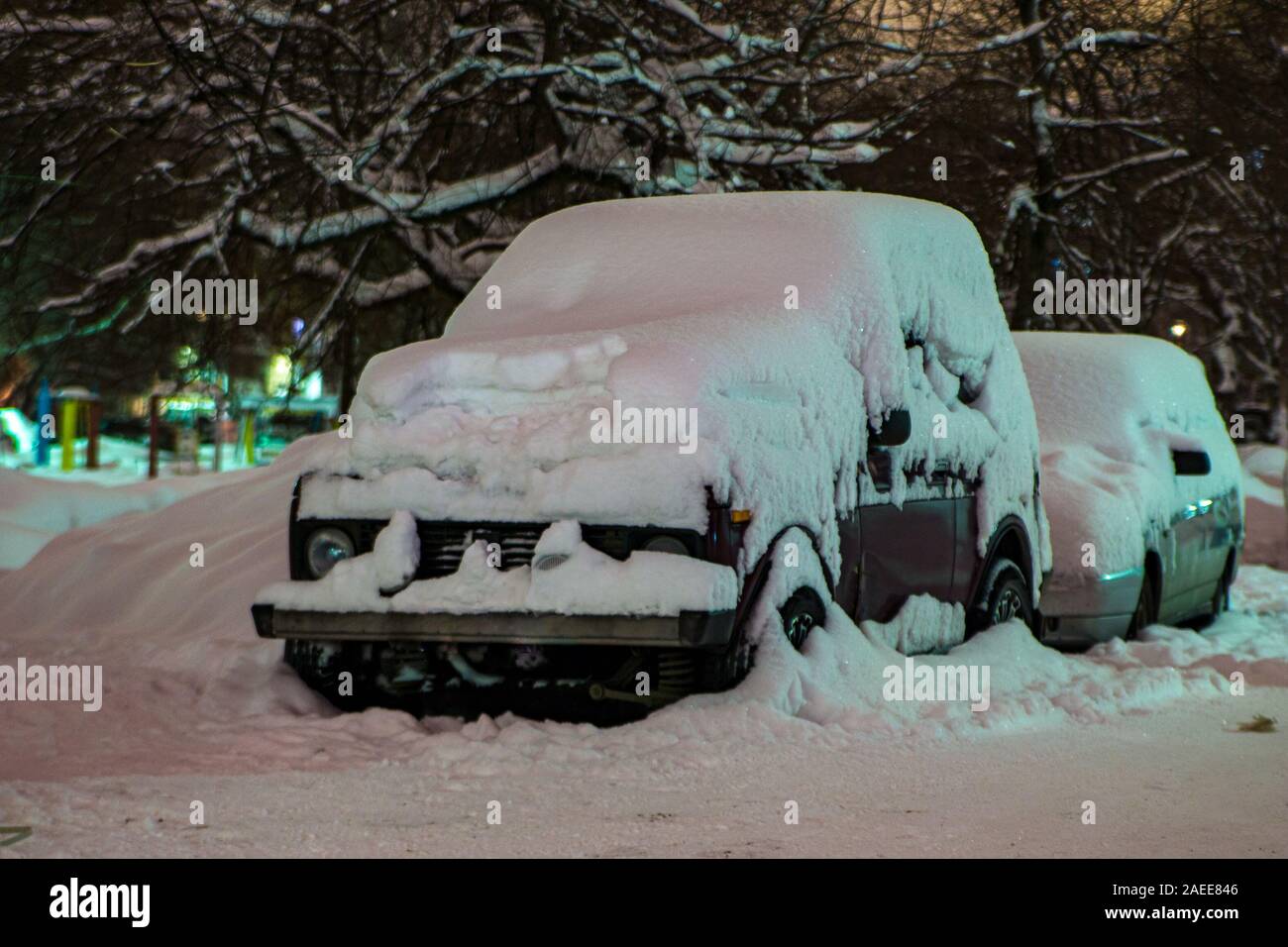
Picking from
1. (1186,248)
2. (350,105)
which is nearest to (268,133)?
(350,105)

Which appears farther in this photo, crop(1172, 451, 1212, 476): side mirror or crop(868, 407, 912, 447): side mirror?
crop(1172, 451, 1212, 476): side mirror

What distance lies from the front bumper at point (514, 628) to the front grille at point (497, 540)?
25 cm

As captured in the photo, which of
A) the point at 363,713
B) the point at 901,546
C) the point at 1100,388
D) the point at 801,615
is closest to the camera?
the point at 363,713

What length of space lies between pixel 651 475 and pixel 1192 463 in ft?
17.7

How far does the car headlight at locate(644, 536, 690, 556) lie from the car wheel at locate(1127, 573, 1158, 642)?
4.64 meters

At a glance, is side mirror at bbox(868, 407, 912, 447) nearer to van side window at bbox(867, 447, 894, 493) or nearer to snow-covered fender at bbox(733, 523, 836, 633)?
van side window at bbox(867, 447, 894, 493)

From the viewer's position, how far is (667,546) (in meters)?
6.26

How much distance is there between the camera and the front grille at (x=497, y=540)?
20.5 feet

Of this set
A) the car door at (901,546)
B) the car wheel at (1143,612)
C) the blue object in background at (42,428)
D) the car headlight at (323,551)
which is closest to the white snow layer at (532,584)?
the car headlight at (323,551)

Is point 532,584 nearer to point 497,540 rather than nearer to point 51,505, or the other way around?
point 497,540

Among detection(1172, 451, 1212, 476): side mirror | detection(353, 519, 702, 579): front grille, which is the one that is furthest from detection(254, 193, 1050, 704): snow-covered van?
detection(1172, 451, 1212, 476): side mirror

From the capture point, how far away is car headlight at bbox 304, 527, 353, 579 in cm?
670

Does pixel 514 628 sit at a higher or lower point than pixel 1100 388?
lower

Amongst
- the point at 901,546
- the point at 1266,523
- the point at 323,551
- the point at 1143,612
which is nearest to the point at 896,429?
the point at 901,546
